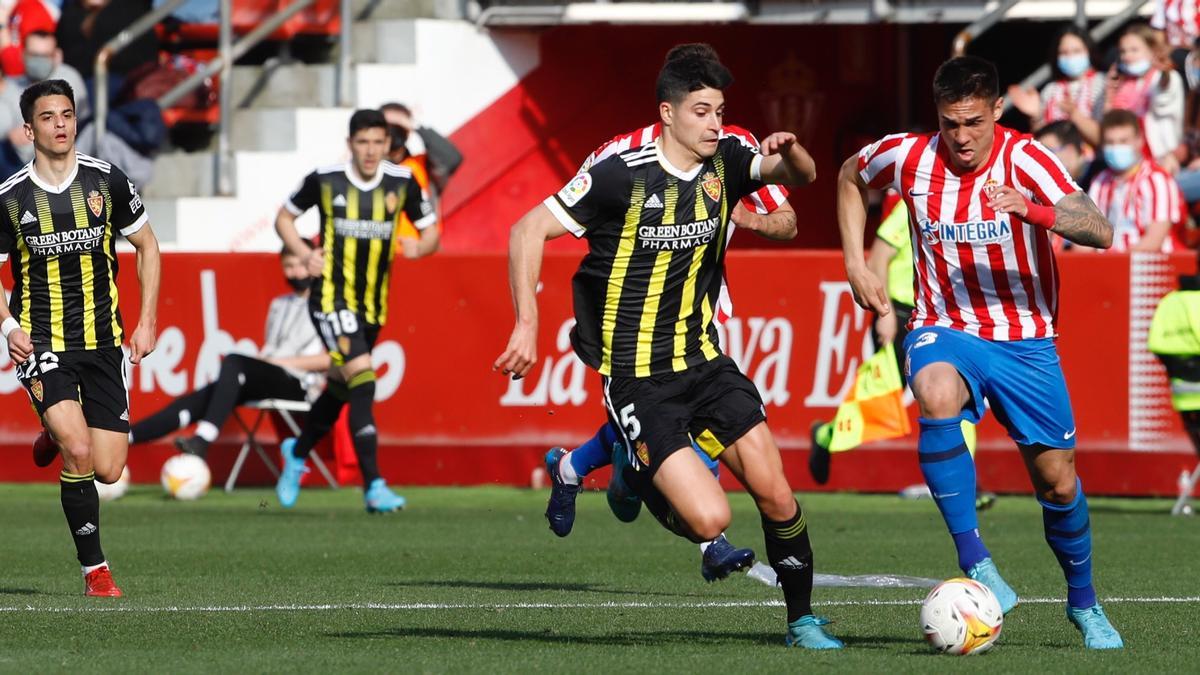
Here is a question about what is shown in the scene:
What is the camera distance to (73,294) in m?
9.64

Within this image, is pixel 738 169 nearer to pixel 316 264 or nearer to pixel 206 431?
pixel 316 264

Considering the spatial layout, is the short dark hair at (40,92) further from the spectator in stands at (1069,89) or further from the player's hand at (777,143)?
the spectator in stands at (1069,89)

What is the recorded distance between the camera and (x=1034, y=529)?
495 inches

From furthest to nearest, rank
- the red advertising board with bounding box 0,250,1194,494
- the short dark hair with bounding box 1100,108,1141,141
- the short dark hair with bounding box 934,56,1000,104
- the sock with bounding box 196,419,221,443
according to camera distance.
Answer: the short dark hair with bounding box 1100,108,1141,141
the sock with bounding box 196,419,221,443
the red advertising board with bounding box 0,250,1194,494
the short dark hair with bounding box 934,56,1000,104

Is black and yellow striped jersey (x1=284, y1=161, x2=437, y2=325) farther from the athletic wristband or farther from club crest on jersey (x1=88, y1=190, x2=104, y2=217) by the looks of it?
the athletic wristband

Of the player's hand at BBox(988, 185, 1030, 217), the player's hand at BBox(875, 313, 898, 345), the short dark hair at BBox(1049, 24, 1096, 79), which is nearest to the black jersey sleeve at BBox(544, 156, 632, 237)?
the player's hand at BBox(988, 185, 1030, 217)

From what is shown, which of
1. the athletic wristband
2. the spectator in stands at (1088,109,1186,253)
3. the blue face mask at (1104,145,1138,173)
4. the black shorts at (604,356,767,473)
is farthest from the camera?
the blue face mask at (1104,145,1138,173)

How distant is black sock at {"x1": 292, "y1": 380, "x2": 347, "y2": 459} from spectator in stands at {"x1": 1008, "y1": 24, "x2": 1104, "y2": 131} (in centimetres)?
622

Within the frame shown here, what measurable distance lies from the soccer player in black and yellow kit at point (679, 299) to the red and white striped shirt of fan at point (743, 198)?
180 millimetres

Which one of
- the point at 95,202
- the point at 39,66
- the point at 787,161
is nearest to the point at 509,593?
the point at 95,202

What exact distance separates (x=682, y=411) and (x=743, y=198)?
4.95 ft

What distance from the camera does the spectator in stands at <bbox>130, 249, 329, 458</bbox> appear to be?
14758 millimetres

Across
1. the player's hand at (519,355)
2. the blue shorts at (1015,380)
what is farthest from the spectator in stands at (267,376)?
the player's hand at (519,355)

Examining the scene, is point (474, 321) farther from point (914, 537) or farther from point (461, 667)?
point (461, 667)
